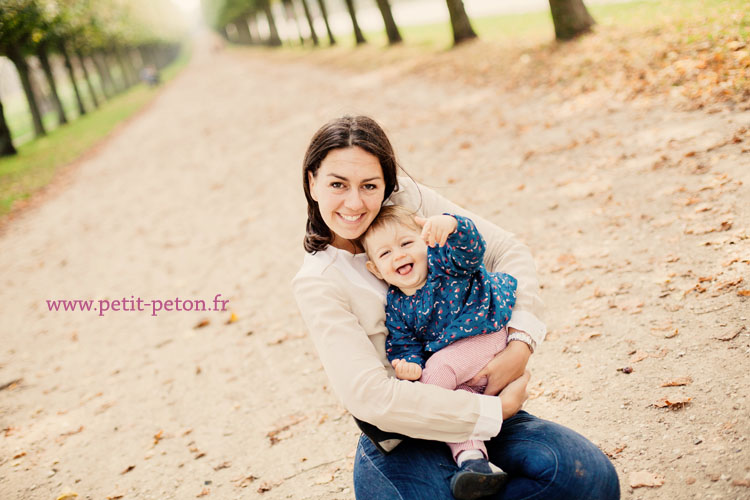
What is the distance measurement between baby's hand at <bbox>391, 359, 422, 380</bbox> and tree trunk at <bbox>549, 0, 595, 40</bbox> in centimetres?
1042

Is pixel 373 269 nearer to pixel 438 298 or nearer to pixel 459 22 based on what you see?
pixel 438 298

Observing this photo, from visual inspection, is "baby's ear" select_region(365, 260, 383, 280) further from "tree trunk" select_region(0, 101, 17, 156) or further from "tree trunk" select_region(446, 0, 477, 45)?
"tree trunk" select_region(0, 101, 17, 156)

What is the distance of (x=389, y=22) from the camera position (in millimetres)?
19344

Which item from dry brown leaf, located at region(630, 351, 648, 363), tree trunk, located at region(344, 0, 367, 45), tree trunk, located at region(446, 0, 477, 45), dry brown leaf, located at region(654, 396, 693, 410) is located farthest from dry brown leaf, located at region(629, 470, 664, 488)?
tree trunk, located at region(344, 0, 367, 45)

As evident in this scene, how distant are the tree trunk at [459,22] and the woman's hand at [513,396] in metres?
14.5

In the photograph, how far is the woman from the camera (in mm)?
2180

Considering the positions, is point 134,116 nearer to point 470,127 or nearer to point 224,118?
point 224,118

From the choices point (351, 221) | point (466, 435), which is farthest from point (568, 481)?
point (351, 221)

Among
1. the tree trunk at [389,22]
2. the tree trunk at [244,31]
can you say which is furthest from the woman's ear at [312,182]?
the tree trunk at [244,31]

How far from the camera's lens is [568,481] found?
210cm

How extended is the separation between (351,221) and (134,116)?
25.3 m

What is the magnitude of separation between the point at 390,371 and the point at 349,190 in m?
0.87

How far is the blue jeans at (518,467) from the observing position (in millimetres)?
2121

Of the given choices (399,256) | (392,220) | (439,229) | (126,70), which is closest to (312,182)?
(392,220)
